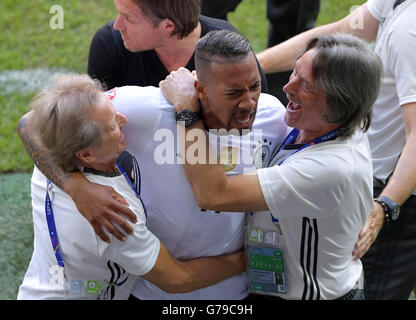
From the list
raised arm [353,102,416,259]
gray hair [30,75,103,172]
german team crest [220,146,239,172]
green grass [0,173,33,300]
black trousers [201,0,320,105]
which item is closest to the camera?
gray hair [30,75,103,172]

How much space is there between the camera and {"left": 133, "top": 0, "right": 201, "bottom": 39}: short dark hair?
215cm

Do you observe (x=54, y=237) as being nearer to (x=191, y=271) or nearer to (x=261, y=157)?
(x=191, y=271)

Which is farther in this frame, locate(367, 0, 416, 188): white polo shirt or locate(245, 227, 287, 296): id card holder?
locate(367, 0, 416, 188): white polo shirt

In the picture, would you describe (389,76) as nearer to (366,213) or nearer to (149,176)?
(366,213)

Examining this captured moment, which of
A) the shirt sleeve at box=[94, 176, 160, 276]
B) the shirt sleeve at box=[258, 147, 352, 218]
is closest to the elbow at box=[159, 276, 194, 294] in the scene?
the shirt sleeve at box=[94, 176, 160, 276]

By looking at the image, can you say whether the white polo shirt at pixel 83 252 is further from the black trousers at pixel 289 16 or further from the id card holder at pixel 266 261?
the black trousers at pixel 289 16

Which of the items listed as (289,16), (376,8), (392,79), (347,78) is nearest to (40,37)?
(289,16)

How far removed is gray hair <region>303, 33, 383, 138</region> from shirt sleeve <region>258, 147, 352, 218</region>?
12 centimetres

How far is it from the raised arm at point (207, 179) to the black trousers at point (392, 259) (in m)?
0.90

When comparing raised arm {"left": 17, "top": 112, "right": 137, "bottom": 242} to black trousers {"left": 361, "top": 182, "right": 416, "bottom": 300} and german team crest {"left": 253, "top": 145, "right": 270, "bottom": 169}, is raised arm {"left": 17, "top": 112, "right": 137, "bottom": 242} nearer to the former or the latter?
german team crest {"left": 253, "top": 145, "right": 270, "bottom": 169}

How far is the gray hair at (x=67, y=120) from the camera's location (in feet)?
5.17

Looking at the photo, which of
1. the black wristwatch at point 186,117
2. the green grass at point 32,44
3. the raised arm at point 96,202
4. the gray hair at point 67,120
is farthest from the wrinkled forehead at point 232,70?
the green grass at point 32,44
